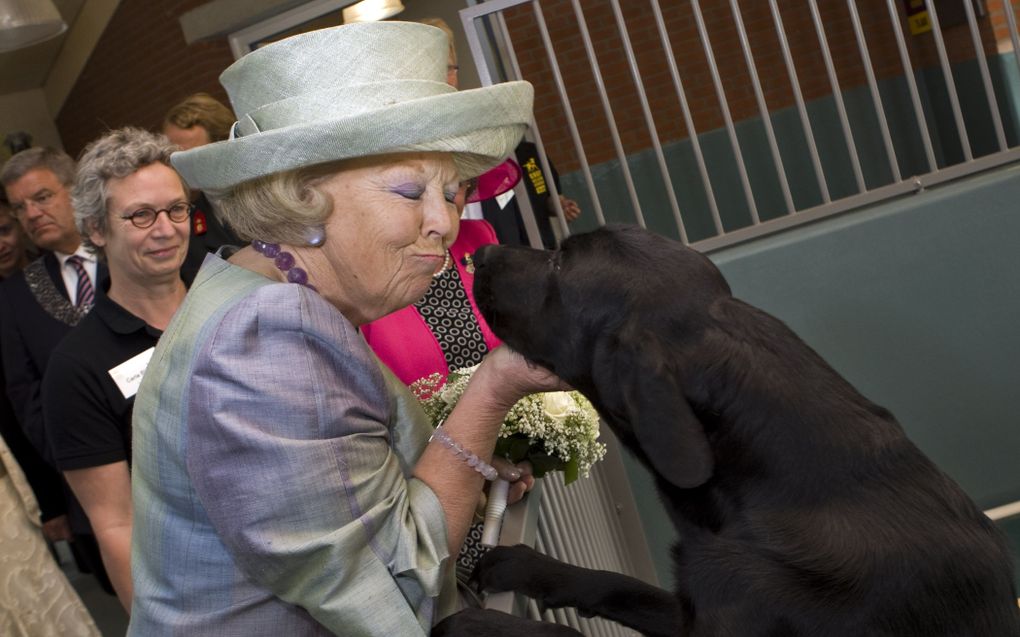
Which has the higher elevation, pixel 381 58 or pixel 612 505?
pixel 381 58

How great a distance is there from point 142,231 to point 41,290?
1086 millimetres

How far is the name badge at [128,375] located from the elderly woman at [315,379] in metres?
1.25

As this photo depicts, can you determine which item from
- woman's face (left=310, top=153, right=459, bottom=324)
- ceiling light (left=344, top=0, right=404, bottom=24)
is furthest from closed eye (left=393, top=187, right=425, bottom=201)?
ceiling light (left=344, top=0, right=404, bottom=24)

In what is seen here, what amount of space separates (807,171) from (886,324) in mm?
4660

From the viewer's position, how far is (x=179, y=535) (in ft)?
4.68

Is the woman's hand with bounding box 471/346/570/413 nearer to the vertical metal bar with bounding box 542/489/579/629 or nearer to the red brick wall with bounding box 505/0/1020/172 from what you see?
the vertical metal bar with bounding box 542/489/579/629

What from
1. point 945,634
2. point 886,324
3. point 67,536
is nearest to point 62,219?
point 67,536

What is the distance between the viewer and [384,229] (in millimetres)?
1529

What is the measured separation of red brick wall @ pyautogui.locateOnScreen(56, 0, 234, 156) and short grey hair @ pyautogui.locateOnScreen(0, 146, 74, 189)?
4.85 metres

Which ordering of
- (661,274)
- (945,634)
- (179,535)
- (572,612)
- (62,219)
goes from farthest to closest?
(62,219)
(572,612)
(661,274)
(945,634)
(179,535)

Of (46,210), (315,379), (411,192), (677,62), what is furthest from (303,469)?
(677,62)

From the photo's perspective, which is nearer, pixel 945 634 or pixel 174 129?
pixel 945 634

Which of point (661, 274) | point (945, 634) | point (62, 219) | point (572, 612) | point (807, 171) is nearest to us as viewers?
point (945, 634)

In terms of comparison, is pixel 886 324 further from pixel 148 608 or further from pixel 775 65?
pixel 775 65
